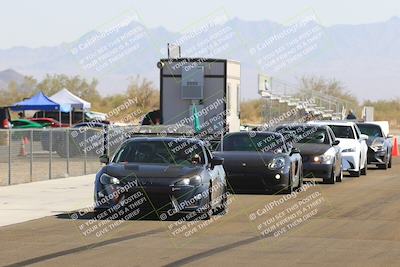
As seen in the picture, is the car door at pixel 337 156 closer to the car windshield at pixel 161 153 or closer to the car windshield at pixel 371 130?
the car windshield at pixel 371 130

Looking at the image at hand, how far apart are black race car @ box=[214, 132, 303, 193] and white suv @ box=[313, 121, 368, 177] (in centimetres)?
648

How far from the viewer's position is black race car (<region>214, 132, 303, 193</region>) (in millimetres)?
22031

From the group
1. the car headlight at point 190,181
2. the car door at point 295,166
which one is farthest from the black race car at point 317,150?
the car headlight at point 190,181

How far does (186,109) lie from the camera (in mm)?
36062

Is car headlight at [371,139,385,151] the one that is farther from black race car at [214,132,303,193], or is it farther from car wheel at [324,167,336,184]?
black race car at [214,132,303,193]

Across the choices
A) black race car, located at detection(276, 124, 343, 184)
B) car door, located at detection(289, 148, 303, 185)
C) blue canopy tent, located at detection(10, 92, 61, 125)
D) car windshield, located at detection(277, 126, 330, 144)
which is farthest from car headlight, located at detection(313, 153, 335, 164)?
blue canopy tent, located at detection(10, 92, 61, 125)

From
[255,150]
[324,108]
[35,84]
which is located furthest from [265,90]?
[35,84]

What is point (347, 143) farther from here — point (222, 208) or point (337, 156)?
point (222, 208)

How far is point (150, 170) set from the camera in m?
16.8

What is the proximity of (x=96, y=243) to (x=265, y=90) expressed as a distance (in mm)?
43570

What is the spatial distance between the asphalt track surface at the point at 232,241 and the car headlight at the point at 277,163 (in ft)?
7.68

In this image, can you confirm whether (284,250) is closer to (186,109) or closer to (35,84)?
(186,109)

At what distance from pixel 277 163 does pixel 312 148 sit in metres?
4.47

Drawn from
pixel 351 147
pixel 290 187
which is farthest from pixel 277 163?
pixel 351 147
